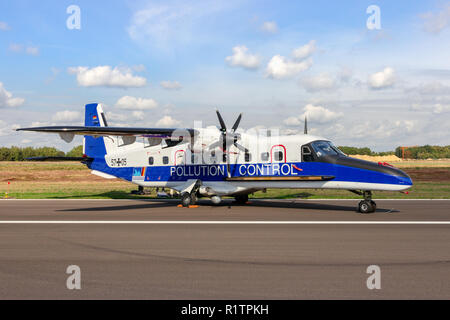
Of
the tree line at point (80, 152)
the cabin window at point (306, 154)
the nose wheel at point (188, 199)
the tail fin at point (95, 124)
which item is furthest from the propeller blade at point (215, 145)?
the tree line at point (80, 152)

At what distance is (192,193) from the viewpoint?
64.8ft

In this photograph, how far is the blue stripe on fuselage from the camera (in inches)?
614

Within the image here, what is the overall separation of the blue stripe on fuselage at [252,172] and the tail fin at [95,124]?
0.47 meters

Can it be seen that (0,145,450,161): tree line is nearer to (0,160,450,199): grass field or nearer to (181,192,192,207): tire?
(0,160,450,199): grass field

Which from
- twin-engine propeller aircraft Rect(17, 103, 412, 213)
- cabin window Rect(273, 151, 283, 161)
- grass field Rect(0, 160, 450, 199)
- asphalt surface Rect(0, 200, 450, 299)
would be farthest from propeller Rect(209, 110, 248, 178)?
grass field Rect(0, 160, 450, 199)

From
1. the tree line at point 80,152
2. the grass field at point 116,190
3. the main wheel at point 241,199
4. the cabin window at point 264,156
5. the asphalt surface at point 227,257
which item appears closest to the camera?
the asphalt surface at point 227,257

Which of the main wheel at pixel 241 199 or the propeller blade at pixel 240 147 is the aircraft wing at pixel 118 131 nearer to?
the propeller blade at pixel 240 147

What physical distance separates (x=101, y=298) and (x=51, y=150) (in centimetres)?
16346

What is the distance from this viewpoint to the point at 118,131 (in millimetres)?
17172

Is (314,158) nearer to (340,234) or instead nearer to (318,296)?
(340,234)

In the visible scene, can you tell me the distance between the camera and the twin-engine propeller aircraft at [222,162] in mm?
16031

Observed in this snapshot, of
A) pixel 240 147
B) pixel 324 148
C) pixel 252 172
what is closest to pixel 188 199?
pixel 252 172

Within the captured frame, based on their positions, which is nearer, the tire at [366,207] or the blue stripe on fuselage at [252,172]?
the blue stripe on fuselage at [252,172]

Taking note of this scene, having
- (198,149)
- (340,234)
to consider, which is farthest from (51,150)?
(340,234)
